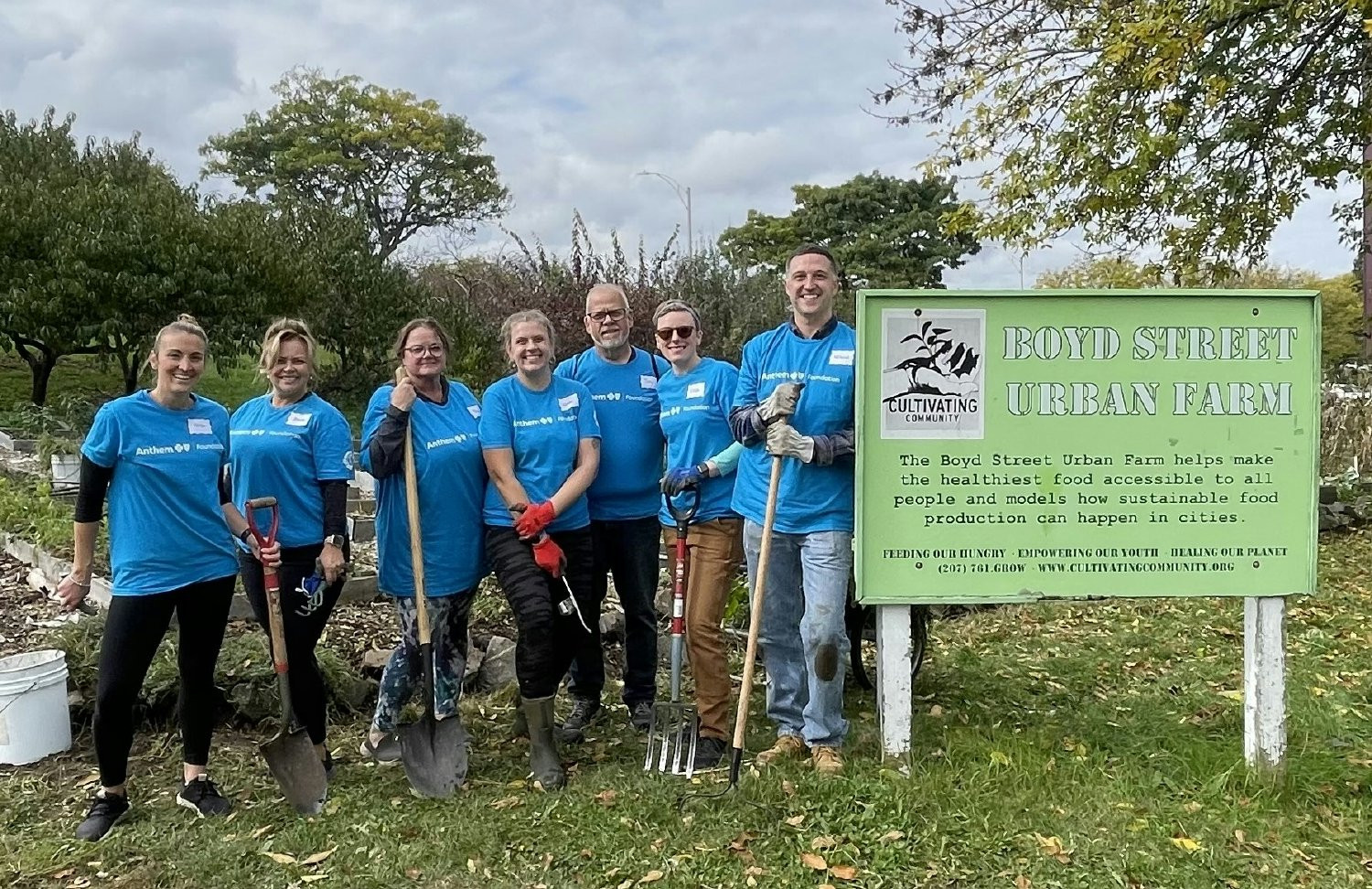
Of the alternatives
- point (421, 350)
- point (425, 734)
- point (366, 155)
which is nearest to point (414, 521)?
point (421, 350)

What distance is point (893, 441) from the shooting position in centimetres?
389

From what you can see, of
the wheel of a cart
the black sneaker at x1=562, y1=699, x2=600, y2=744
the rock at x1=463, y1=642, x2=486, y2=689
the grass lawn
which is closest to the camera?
the grass lawn

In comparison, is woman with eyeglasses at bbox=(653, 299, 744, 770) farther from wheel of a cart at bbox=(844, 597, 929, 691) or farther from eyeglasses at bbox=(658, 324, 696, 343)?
wheel of a cart at bbox=(844, 597, 929, 691)

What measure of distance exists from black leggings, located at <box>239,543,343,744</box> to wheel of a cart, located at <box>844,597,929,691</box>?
2376 millimetres

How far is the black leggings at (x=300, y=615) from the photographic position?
13.0ft

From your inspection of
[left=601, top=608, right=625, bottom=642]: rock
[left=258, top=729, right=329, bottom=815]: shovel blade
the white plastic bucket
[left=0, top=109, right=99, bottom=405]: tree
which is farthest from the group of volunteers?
[left=0, top=109, right=99, bottom=405]: tree

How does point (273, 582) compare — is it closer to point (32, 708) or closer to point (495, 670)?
point (32, 708)

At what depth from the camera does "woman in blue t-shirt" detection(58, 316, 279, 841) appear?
3.59m

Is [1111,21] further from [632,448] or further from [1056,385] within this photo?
[632,448]

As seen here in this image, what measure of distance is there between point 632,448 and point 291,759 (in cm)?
183

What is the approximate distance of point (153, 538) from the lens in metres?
3.62

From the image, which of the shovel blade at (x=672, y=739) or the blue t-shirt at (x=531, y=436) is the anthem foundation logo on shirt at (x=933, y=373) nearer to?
the blue t-shirt at (x=531, y=436)

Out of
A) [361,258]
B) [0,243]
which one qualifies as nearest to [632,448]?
[0,243]

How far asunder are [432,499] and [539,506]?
0.44 m
